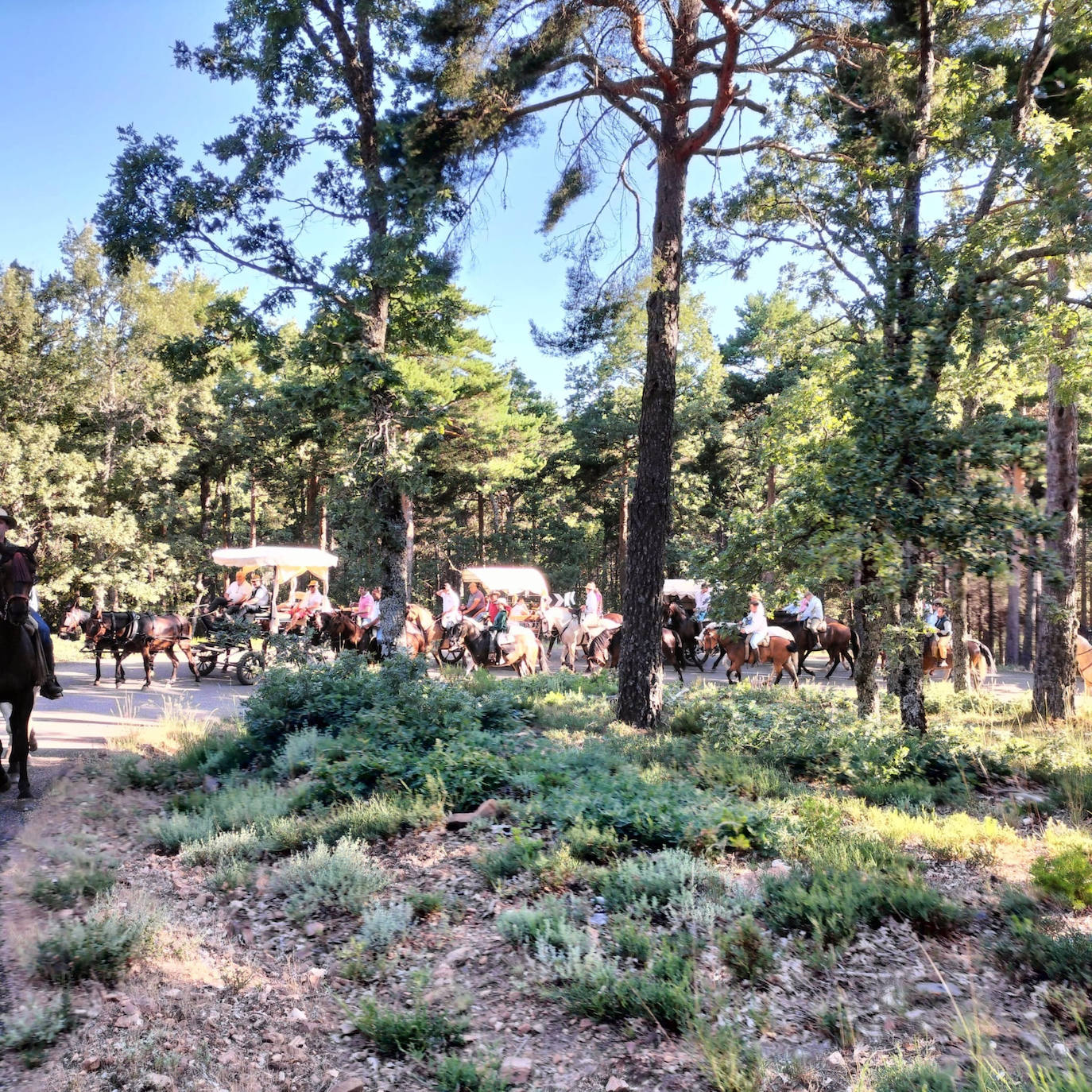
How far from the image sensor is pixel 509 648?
18672 mm

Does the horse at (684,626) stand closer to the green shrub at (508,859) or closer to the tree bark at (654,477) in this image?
the tree bark at (654,477)

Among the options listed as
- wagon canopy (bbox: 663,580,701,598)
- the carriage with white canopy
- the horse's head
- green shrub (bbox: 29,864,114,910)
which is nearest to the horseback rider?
the horse's head

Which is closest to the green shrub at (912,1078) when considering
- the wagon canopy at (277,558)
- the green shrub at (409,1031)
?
the green shrub at (409,1031)

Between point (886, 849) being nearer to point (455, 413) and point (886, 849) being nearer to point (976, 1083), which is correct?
point (976, 1083)

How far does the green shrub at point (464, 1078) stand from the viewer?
358 cm

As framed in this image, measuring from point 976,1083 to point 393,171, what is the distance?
1329 cm

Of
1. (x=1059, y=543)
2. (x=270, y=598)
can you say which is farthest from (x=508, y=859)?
(x=270, y=598)

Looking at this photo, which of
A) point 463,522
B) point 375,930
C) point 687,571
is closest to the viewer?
point 375,930

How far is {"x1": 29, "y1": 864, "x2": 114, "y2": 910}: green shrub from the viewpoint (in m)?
5.25

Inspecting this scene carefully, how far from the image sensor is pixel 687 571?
29.2 feet

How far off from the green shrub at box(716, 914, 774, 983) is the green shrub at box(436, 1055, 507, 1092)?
1478 mm

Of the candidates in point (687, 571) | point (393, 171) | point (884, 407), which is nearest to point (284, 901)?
point (687, 571)

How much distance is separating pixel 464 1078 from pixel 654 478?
812 centimetres

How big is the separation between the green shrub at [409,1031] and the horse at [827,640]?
57.5ft
